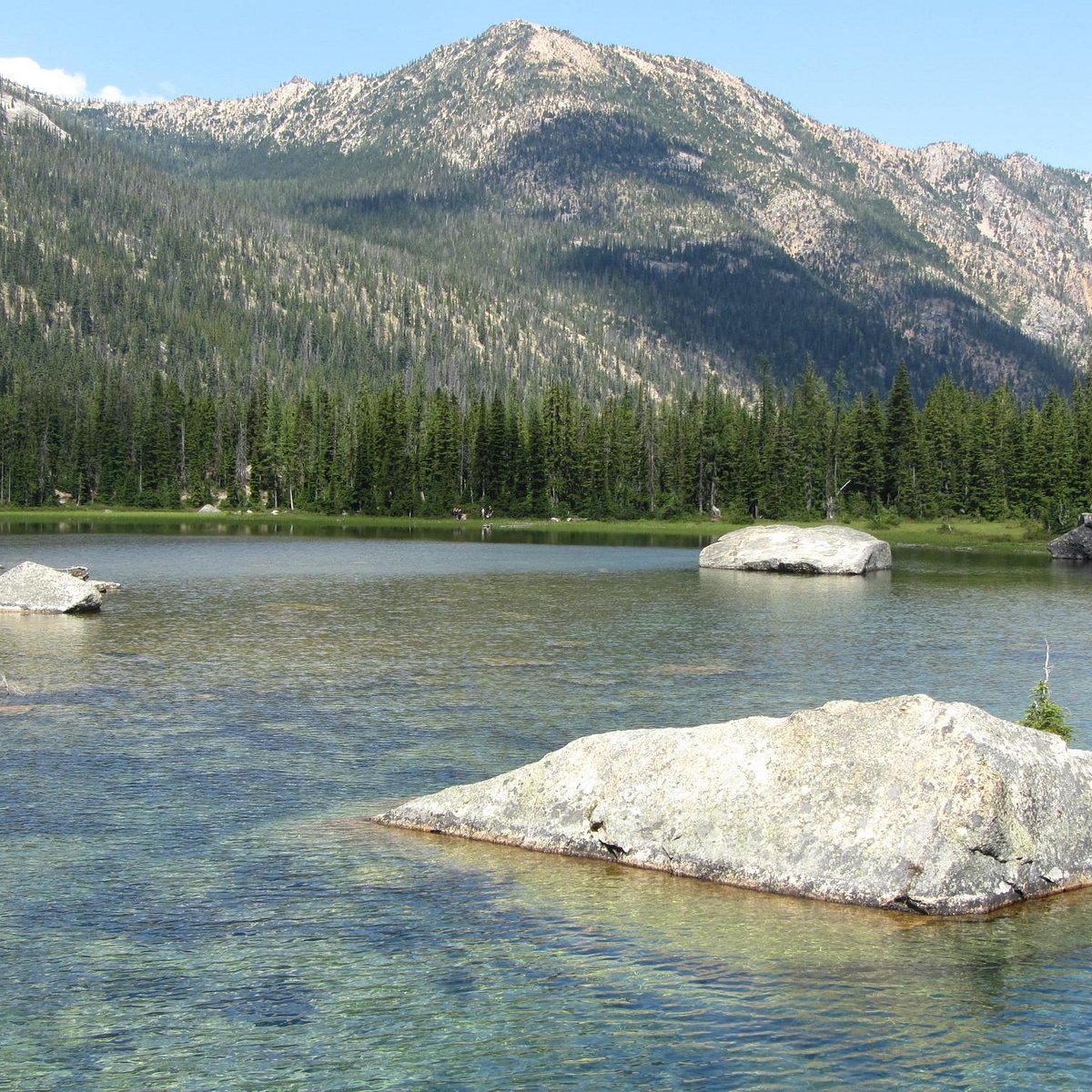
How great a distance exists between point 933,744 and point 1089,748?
9803 millimetres

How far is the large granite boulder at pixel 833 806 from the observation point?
16297mm

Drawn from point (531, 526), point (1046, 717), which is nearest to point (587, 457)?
point (531, 526)

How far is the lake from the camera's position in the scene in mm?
12008

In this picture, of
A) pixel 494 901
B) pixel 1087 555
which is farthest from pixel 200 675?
pixel 1087 555

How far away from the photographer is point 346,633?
44.0 metres

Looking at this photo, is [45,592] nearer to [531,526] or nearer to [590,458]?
[531,526]

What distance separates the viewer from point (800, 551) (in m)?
81.4

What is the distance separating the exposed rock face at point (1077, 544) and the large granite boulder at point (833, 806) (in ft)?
267

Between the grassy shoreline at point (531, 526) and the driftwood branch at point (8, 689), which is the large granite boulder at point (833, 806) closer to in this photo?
the driftwood branch at point (8, 689)

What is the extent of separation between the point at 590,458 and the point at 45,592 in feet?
415

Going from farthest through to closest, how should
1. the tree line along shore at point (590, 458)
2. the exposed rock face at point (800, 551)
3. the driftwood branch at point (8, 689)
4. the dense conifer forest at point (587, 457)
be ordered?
the dense conifer forest at point (587, 457), the tree line along shore at point (590, 458), the exposed rock face at point (800, 551), the driftwood branch at point (8, 689)

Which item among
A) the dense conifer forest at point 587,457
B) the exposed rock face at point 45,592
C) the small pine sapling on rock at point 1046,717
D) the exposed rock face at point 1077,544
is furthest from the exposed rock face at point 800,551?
the small pine sapling on rock at point 1046,717

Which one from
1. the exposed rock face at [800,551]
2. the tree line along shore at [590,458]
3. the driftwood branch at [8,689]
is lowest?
the driftwood branch at [8,689]

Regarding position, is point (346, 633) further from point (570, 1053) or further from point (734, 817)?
point (570, 1053)
